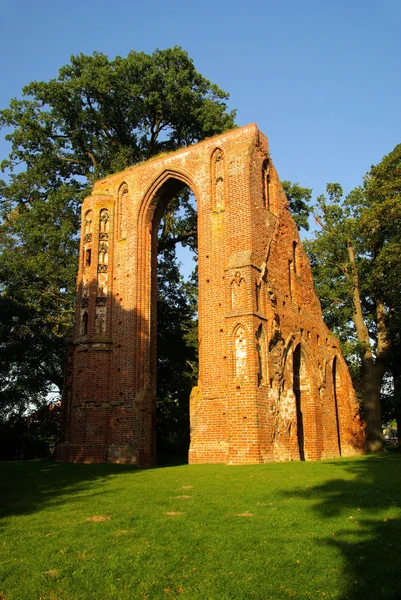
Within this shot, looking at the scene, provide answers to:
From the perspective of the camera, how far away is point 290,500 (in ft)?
22.6

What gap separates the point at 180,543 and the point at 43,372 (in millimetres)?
21108

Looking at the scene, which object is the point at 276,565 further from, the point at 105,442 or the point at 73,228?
the point at 73,228

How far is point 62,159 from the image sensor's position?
25.0 metres

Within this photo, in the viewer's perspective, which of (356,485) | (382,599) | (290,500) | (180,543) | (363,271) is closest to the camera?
(382,599)

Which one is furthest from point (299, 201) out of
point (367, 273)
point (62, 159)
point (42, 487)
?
point (42, 487)

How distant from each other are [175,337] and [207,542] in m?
18.7

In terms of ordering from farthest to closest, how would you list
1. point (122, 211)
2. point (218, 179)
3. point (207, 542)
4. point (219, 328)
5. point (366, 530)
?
A: point (122, 211) < point (218, 179) < point (219, 328) < point (366, 530) < point (207, 542)

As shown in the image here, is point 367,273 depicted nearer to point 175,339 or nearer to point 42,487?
point 175,339

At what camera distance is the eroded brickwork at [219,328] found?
13703mm

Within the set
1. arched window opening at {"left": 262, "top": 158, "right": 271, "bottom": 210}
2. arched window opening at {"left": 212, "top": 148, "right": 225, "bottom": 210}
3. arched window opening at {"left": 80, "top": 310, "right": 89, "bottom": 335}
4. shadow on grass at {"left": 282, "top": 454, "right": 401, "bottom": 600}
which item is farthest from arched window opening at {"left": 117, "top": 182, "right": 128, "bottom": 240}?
shadow on grass at {"left": 282, "top": 454, "right": 401, "bottom": 600}

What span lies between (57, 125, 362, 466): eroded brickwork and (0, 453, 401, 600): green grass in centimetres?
527

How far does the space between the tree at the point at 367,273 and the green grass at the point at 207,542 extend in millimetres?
12838

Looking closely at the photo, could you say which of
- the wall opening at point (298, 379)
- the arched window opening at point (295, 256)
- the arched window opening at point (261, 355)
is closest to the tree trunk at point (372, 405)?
the wall opening at point (298, 379)

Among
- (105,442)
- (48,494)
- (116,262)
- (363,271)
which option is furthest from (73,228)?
(48,494)
